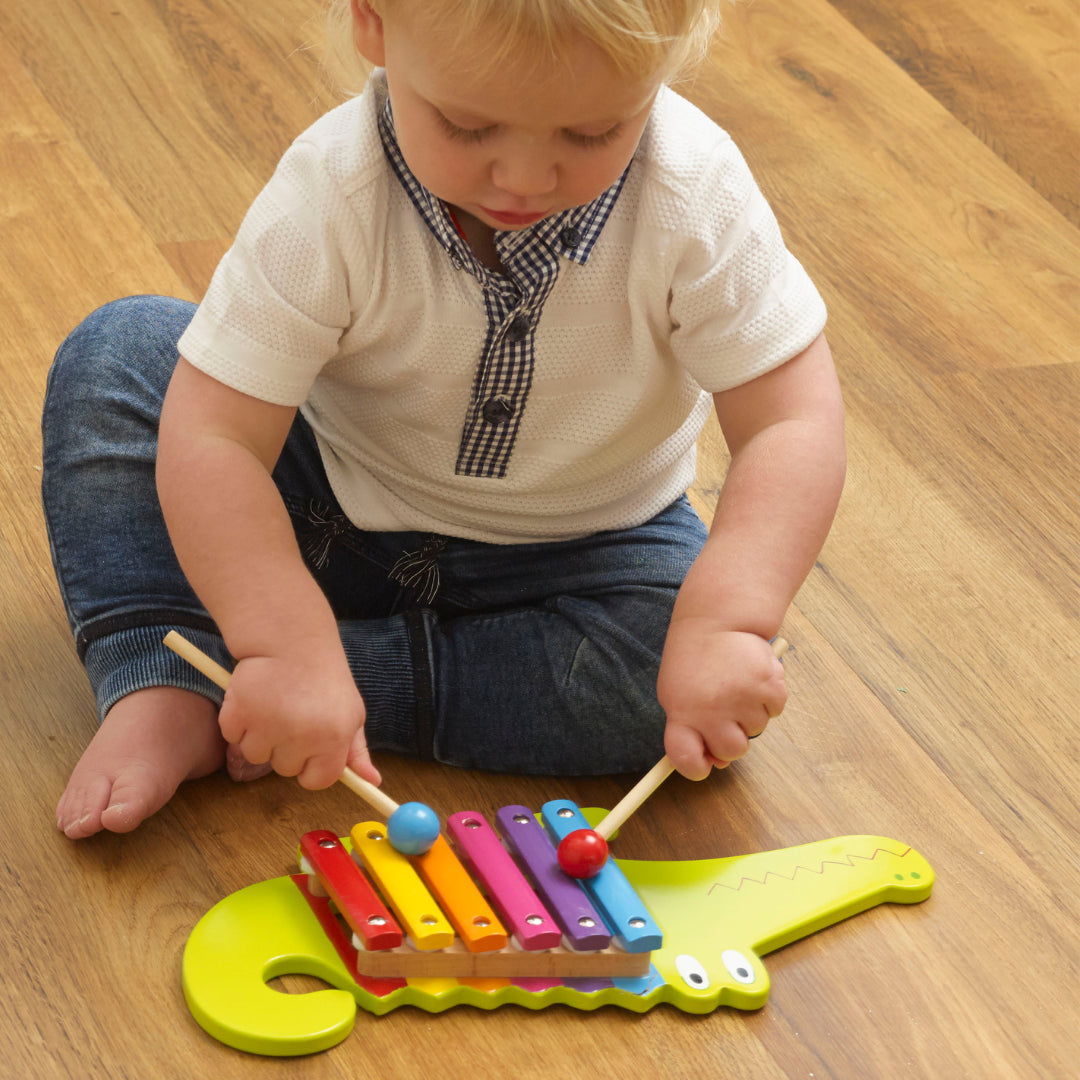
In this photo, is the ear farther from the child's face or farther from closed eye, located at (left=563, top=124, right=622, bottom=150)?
closed eye, located at (left=563, top=124, right=622, bottom=150)

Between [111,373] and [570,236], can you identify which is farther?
[111,373]

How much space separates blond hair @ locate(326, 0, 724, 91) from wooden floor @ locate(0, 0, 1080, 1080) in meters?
0.42

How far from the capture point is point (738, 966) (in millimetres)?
748

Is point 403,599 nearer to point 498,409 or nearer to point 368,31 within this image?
point 498,409

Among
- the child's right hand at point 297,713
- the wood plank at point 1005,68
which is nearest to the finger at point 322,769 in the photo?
the child's right hand at point 297,713

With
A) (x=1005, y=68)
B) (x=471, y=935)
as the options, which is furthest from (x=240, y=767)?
(x=1005, y=68)

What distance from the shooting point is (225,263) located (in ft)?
2.53

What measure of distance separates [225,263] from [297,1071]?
1.30 ft

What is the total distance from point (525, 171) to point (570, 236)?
0.37 feet

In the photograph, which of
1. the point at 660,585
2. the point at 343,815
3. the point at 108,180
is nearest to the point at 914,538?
the point at 660,585

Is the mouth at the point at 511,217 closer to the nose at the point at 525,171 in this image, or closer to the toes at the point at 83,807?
the nose at the point at 525,171

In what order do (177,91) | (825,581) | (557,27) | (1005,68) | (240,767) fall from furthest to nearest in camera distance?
(1005,68) → (177,91) → (825,581) → (240,767) → (557,27)

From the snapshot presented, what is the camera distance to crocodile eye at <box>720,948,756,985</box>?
0.74 m

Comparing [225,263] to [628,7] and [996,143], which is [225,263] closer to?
[628,7]
